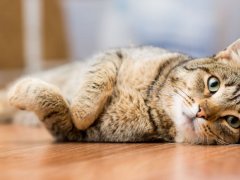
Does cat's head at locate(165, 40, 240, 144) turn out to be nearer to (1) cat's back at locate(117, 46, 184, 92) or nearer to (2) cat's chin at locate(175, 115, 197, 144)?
(2) cat's chin at locate(175, 115, 197, 144)

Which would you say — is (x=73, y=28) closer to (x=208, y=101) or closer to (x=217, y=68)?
(x=217, y=68)

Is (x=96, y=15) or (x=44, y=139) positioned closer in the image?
(x=44, y=139)

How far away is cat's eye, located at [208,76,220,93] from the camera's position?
1.73 metres

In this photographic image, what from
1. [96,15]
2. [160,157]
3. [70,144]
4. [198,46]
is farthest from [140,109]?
[96,15]

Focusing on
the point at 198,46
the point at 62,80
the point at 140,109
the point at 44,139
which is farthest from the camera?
the point at 198,46

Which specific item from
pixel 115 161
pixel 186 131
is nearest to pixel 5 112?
pixel 186 131

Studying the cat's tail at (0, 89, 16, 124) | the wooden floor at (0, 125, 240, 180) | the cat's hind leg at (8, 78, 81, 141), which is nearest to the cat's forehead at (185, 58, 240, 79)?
the wooden floor at (0, 125, 240, 180)

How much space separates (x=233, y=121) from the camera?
1.71m

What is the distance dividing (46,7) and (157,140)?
3.19 metres

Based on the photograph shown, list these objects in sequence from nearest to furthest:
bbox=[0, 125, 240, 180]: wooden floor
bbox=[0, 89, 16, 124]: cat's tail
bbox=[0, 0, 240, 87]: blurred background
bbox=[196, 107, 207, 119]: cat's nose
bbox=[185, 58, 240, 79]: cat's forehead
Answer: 1. bbox=[0, 125, 240, 180]: wooden floor
2. bbox=[196, 107, 207, 119]: cat's nose
3. bbox=[185, 58, 240, 79]: cat's forehead
4. bbox=[0, 89, 16, 124]: cat's tail
5. bbox=[0, 0, 240, 87]: blurred background

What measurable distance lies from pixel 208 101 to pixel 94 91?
0.41m

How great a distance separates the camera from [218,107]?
1.67 metres

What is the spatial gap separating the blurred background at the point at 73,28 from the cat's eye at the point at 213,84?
2352 mm

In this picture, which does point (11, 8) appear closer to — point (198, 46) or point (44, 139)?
point (198, 46)
